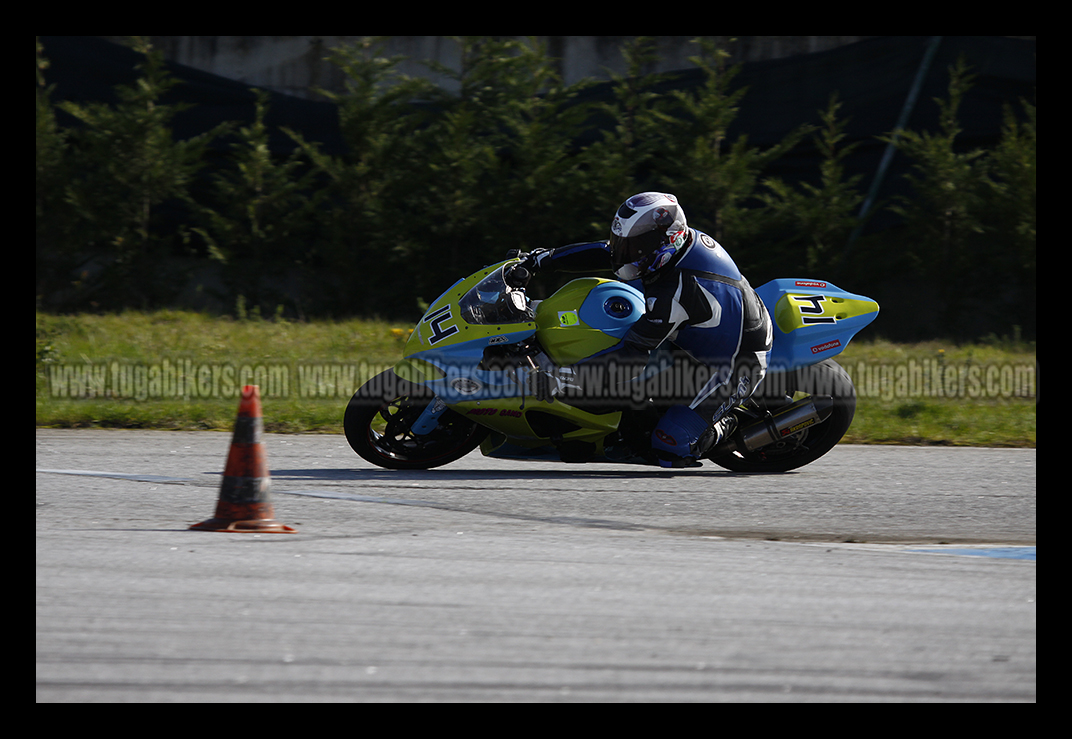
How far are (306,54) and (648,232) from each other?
37.7ft

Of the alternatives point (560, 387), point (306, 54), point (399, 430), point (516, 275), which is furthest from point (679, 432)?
point (306, 54)

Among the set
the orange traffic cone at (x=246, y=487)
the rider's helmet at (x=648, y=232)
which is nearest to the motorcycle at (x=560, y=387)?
the rider's helmet at (x=648, y=232)

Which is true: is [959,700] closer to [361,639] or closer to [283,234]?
[361,639]

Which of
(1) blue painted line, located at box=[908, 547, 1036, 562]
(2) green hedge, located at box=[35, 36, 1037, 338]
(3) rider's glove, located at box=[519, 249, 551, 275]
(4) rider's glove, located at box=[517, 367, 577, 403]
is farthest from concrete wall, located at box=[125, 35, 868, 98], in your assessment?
(1) blue painted line, located at box=[908, 547, 1036, 562]

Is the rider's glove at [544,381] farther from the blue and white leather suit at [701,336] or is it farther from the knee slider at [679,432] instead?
the knee slider at [679,432]

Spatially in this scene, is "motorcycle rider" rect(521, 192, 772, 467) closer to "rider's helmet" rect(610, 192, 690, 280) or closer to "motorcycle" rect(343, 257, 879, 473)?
"rider's helmet" rect(610, 192, 690, 280)

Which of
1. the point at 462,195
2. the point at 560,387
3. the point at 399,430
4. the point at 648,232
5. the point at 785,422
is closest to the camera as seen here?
the point at 648,232

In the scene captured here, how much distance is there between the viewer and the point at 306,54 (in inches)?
650

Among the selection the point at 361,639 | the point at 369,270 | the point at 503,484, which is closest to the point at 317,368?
the point at 369,270

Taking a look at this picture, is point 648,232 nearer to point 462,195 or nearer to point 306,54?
point 462,195

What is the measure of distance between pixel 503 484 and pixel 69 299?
34.3ft

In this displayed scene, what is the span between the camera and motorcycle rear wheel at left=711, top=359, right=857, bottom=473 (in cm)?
696

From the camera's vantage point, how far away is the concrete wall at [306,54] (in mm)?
16422

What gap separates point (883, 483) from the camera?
21.7 feet
